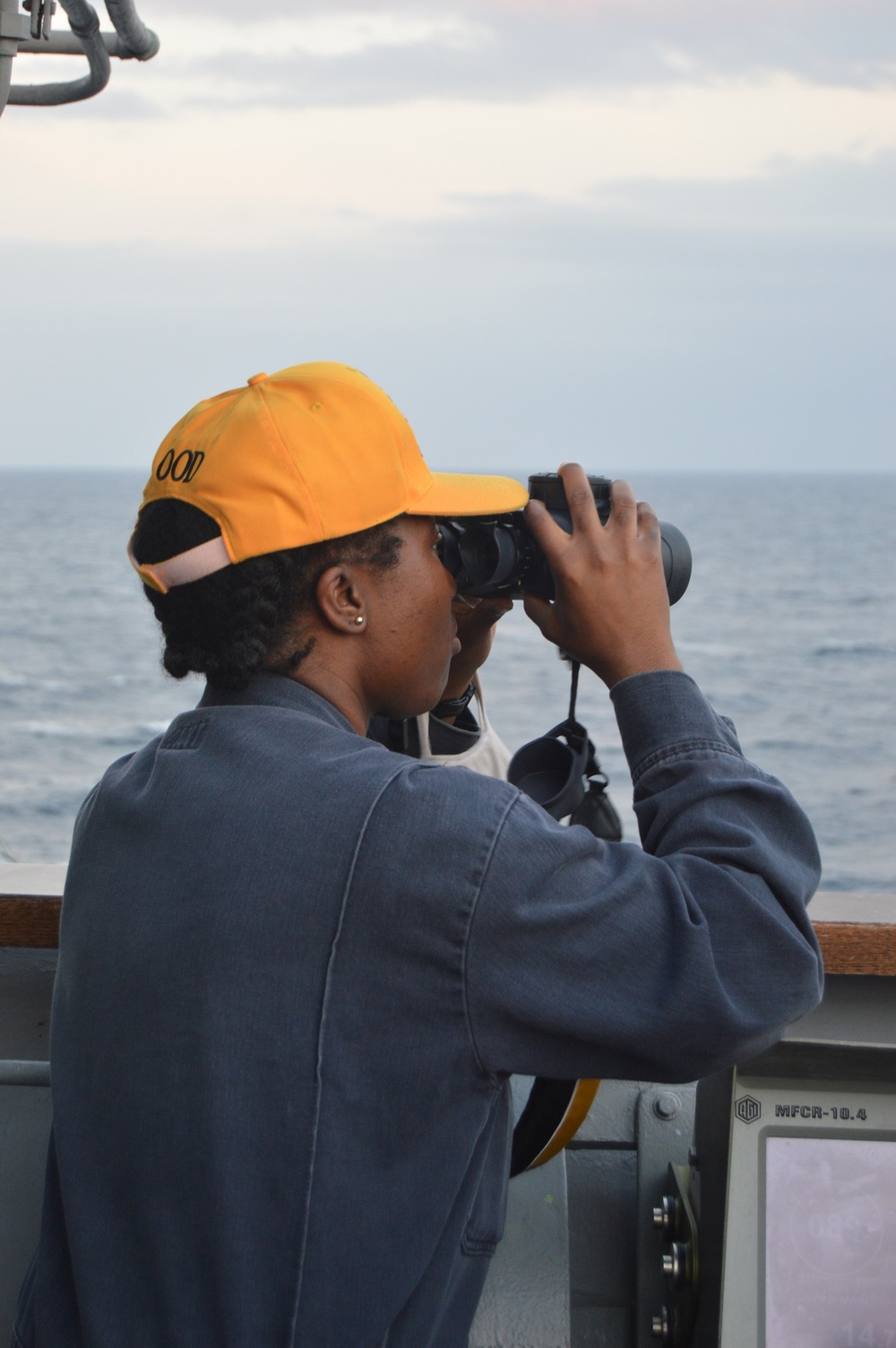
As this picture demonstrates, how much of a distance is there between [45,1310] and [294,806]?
49 centimetres

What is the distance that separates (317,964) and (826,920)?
2.75 feet

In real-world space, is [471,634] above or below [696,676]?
below

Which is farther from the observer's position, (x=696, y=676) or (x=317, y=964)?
(x=696, y=676)

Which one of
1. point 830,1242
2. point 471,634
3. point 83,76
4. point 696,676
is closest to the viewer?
point 830,1242

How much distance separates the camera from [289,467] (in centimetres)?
111

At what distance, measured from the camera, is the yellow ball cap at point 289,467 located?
43.4 inches

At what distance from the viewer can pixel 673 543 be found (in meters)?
1.39

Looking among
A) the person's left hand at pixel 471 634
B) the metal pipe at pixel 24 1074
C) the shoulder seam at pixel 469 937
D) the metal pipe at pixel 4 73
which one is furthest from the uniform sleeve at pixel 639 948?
the metal pipe at pixel 4 73

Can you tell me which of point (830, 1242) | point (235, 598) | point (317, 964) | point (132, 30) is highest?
point (132, 30)

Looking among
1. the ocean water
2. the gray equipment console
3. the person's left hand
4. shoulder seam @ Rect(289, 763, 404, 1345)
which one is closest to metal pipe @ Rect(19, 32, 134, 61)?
the person's left hand

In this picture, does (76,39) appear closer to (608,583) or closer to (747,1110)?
(608,583)

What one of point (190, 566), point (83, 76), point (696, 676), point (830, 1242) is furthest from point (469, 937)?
point (696, 676)

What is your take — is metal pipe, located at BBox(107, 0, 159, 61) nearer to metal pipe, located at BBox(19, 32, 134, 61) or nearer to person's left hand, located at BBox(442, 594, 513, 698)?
metal pipe, located at BBox(19, 32, 134, 61)

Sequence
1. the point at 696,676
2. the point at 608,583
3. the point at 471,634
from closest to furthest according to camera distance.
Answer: the point at 608,583
the point at 471,634
the point at 696,676
